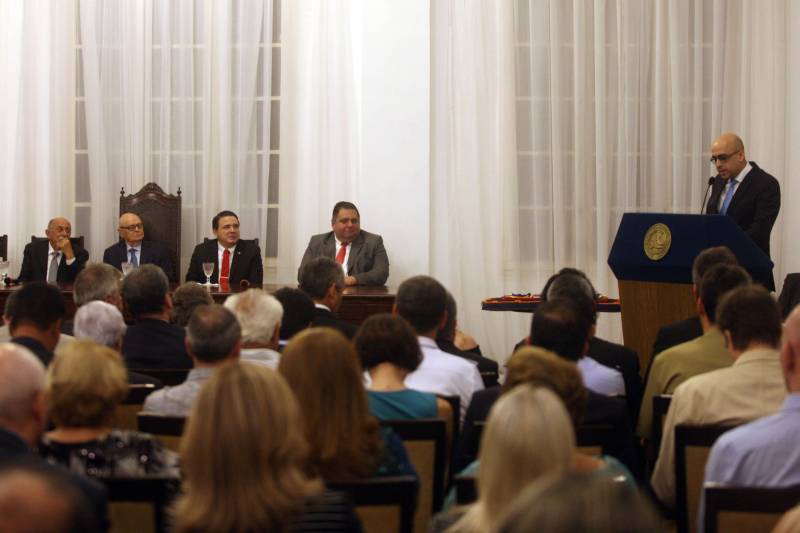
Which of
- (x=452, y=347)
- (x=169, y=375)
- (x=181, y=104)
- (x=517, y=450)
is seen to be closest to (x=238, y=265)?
(x=181, y=104)

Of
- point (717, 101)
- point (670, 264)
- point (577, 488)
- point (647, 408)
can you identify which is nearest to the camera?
point (577, 488)

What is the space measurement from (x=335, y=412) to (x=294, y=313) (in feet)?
6.77

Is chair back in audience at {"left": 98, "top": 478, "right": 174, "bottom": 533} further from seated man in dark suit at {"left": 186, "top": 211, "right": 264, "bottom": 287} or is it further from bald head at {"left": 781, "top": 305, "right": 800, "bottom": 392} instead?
seated man in dark suit at {"left": 186, "top": 211, "right": 264, "bottom": 287}

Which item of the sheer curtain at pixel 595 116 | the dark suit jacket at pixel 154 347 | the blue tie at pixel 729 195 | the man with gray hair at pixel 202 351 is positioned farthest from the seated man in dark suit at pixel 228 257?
the man with gray hair at pixel 202 351

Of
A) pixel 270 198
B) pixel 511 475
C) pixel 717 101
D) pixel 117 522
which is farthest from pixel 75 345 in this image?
pixel 717 101

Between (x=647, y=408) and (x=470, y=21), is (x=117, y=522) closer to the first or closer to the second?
(x=647, y=408)

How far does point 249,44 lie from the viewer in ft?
31.4

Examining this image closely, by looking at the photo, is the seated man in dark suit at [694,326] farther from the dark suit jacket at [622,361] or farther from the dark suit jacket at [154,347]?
the dark suit jacket at [154,347]

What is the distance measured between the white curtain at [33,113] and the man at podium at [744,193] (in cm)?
519

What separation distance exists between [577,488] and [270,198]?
8751 mm

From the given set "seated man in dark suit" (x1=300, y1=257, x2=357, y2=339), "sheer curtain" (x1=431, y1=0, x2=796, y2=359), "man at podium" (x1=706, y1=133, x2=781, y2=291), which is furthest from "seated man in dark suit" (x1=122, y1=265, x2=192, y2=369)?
"sheer curtain" (x1=431, y1=0, x2=796, y2=359)

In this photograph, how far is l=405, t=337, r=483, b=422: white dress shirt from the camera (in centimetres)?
407

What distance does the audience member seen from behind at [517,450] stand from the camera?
1.88 meters

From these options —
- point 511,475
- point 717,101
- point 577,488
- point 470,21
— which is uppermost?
point 470,21
